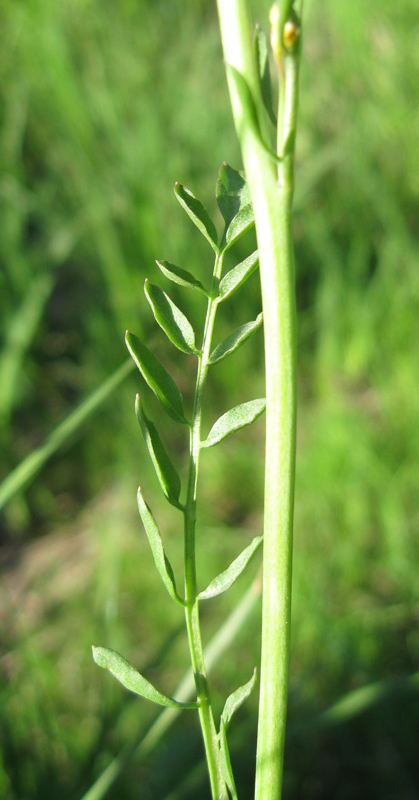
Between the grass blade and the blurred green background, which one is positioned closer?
the grass blade

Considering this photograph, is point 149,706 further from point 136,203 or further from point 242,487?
point 136,203

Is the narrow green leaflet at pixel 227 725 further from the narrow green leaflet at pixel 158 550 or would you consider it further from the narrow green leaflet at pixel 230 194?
the narrow green leaflet at pixel 230 194

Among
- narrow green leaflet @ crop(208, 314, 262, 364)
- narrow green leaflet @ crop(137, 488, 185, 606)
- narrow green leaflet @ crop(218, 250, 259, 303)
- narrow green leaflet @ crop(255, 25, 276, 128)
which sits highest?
narrow green leaflet @ crop(255, 25, 276, 128)

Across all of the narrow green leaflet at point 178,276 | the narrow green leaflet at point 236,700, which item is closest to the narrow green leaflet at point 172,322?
the narrow green leaflet at point 178,276

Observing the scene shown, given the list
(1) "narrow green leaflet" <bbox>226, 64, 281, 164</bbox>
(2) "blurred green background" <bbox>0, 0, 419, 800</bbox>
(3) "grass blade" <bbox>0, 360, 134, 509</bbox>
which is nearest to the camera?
(1) "narrow green leaflet" <bbox>226, 64, 281, 164</bbox>

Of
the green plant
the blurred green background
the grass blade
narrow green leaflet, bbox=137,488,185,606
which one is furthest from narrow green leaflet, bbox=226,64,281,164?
the blurred green background

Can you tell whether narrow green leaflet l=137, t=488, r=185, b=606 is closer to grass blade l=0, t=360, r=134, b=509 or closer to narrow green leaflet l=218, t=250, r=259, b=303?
narrow green leaflet l=218, t=250, r=259, b=303
